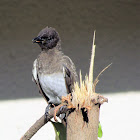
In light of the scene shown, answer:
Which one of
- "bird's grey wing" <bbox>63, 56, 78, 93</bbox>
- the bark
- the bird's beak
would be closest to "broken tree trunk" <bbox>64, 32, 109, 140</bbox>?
the bark

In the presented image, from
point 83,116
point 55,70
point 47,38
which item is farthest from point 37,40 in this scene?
point 83,116

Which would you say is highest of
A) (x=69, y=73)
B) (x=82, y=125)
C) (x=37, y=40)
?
(x=37, y=40)

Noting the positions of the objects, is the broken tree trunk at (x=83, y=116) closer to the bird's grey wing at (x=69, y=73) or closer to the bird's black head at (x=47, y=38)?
the bird's black head at (x=47, y=38)

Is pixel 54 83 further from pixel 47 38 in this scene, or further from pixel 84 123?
pixel 84 123

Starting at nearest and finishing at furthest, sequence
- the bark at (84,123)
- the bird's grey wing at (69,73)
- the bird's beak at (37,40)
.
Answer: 1. the bark at (84,123)
2. the bird's beak at (37,40)
3. the bird's grey wing at (69,73)

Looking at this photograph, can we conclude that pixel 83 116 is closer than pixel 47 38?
Yes

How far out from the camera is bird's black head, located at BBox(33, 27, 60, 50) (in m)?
2.71

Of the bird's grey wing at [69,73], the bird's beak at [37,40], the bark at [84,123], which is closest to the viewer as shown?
the bark at [84,123]

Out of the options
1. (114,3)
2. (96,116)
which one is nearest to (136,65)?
(114,3)

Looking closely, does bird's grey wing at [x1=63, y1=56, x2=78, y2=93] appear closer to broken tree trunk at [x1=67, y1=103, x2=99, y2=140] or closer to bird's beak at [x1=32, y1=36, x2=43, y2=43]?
bird's beak at [x1=32, y1=36, x2=43, y2=43]

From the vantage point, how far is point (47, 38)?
9.07 feet

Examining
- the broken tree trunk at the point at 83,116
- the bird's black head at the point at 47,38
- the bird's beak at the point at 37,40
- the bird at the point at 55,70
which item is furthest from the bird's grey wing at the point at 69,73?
the broken tree trunk at the point at 83,116

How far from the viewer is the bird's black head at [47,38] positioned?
8.90 ft

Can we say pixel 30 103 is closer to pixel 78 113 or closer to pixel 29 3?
pixel 29 3
